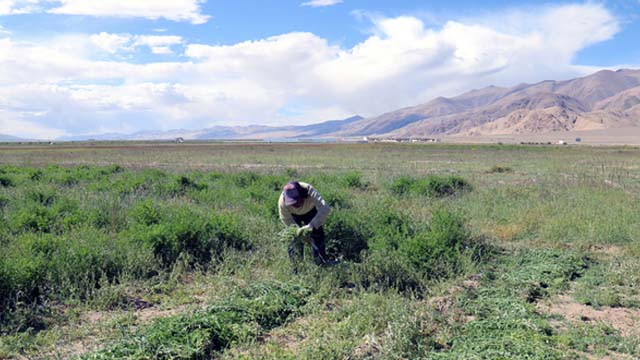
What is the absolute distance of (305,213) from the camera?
23.0 feet

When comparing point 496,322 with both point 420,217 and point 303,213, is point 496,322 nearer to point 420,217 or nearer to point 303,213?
point 303,213

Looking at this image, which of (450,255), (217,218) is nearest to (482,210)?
(450,255)

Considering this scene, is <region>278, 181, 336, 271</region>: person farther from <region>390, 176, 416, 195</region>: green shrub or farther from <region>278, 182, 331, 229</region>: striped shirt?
<region>390, 176, 416, 195</region>: green shrub

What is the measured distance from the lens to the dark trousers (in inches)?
276

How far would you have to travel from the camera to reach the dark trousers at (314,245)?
23.0ft

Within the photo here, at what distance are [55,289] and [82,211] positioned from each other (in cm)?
384

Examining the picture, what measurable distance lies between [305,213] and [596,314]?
13.1ft

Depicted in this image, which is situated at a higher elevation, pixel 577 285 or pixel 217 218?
pixel 217 218

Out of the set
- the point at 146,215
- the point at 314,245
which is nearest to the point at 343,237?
the point at 314,245

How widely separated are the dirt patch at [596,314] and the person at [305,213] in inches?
120

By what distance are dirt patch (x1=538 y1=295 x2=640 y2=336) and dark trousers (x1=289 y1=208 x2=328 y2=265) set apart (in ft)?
10.0

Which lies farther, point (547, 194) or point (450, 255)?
point (547, 194)

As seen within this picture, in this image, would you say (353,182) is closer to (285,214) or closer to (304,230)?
(285,214)

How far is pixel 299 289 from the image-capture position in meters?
6.14
